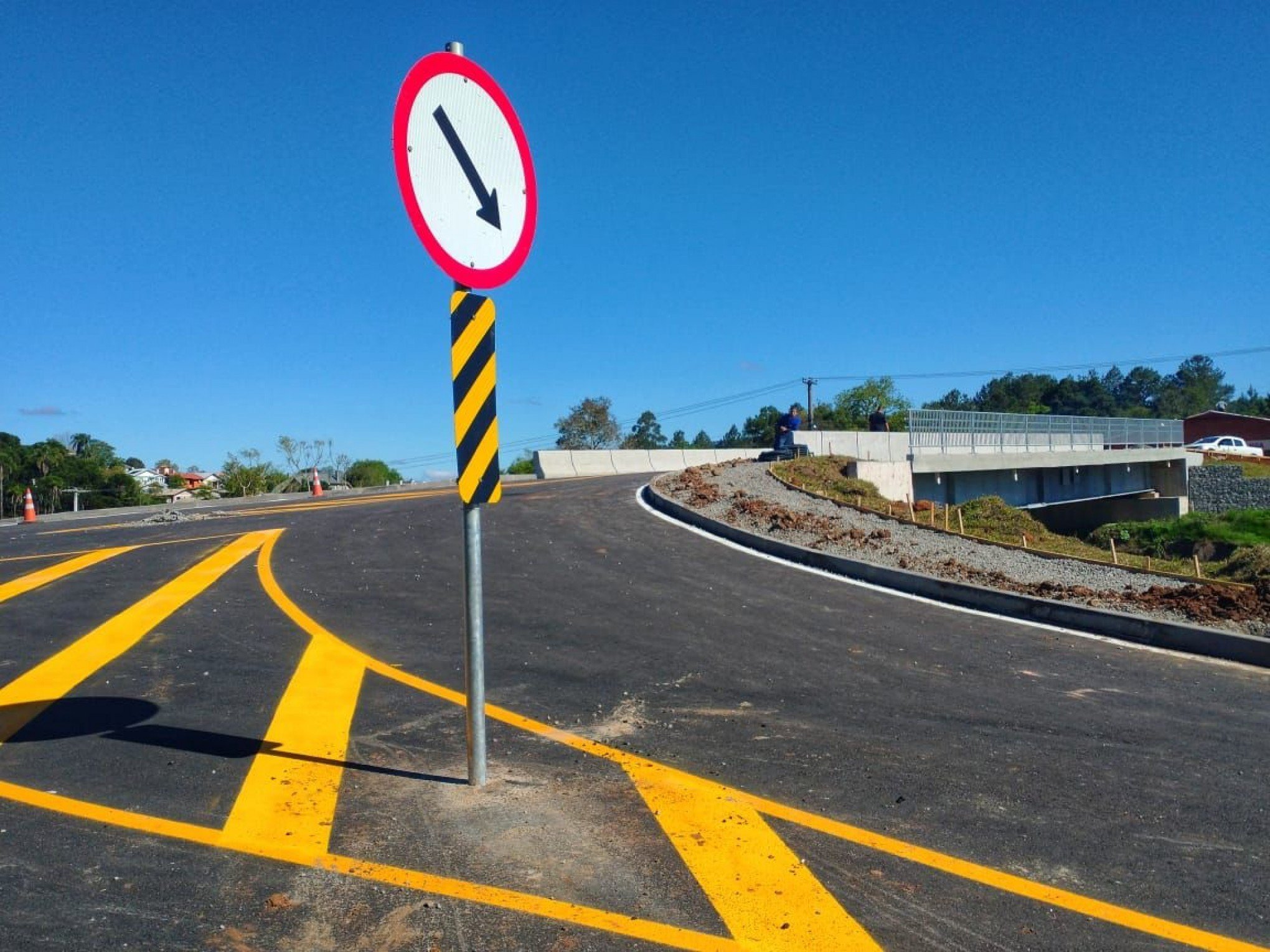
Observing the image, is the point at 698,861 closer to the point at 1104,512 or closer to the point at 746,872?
the point at 746,872

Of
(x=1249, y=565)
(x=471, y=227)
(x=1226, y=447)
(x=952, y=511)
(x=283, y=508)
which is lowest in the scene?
(x=1249, y=565)

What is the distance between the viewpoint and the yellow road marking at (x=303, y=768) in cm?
380

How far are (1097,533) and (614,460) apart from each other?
2086 centimetres

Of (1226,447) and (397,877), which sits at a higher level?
(1226,447)

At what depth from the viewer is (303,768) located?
4562 mm

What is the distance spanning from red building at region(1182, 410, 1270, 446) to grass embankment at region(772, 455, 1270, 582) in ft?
161

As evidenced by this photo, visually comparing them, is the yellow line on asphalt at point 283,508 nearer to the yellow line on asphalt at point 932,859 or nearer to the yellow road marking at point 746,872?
the yellow line on asphalt at point 932,859

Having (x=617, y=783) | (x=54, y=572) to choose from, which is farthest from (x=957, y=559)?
(x=54, y=572)

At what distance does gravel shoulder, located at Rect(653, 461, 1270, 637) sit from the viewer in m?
9.04

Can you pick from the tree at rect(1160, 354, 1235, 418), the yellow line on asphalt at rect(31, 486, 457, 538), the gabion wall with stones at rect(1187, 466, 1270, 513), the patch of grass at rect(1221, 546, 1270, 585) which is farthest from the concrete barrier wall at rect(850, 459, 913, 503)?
the tree at rect(1160, 354, 1235, 418)

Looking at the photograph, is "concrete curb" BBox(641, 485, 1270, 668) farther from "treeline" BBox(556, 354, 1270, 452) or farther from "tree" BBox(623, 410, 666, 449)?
"tree" BBox(623, 410, 666, 449)

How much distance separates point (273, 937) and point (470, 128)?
347 cm

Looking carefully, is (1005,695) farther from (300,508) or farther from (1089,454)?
(1089,454)

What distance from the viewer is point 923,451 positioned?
1147 inches
